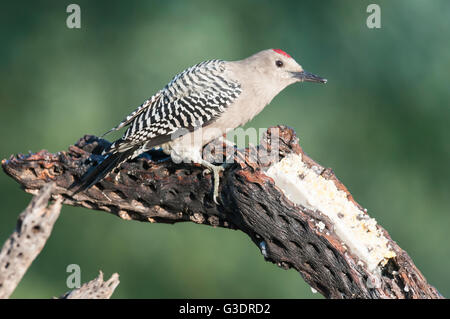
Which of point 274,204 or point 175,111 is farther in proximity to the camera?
point 175,111

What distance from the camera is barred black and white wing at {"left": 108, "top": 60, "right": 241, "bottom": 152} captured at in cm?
353

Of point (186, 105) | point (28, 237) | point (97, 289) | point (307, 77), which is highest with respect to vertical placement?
point (307, 77)

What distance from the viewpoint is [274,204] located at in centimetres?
284

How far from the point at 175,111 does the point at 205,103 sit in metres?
0.21

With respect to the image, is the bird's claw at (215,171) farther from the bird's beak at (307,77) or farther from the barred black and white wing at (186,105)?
the bird's beak at (307,77)

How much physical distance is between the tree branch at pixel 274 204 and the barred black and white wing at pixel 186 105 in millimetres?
200

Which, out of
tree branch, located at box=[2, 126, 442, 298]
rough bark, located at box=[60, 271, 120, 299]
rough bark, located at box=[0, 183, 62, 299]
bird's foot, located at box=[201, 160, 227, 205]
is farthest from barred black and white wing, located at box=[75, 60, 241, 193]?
rough bark, located at box=[0, 183, 62, 299]

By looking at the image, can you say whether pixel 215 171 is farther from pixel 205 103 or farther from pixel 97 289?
pixel 97 289

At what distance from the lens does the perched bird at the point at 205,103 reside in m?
3.50

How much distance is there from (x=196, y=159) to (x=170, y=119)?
0.38 meters

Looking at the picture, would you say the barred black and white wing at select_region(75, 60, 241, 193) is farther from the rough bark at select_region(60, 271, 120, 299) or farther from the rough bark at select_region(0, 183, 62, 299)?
the rough bark at select_region(0, 183, 62, 299)

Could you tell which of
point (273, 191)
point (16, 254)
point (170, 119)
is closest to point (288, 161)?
Result: point (273, 191)

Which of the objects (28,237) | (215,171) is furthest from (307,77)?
(28,237)
